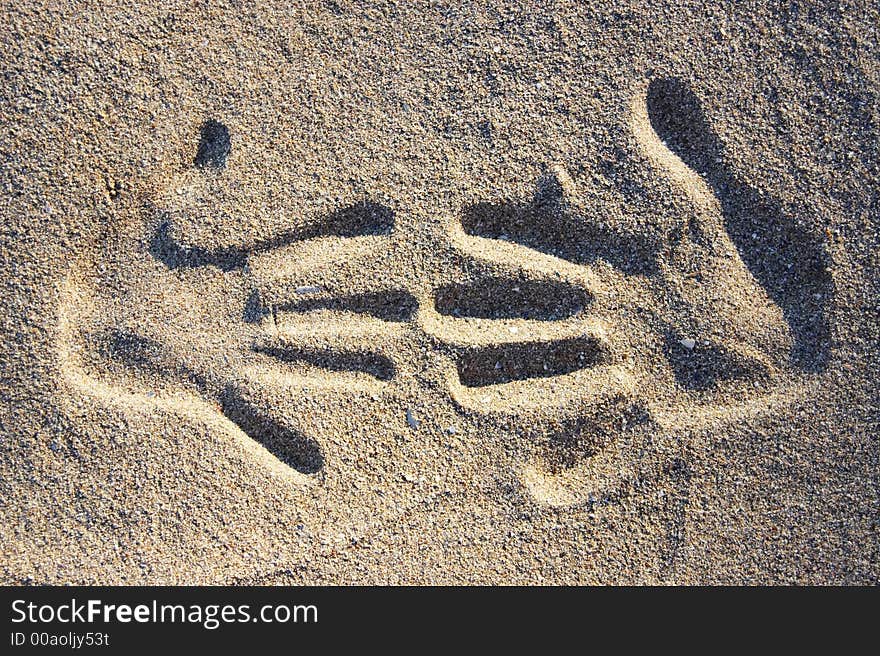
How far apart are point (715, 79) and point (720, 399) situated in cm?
75

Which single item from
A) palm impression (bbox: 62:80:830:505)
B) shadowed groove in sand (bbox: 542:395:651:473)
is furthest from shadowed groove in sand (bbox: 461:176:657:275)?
shadowed groove in sand (bbox: 542:395:651:473)

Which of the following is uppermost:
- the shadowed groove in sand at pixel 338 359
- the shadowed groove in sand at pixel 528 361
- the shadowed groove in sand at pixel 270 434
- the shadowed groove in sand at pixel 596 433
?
the shadowed groove in sand at pixel 338 359

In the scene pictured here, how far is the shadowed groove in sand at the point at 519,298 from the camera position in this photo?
1.64 meters

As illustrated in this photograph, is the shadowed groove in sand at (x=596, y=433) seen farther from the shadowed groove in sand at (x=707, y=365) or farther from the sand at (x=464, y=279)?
the shadowed groove in sand at (x=707, y=365)

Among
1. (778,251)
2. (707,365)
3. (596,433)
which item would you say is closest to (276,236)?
(596,433)

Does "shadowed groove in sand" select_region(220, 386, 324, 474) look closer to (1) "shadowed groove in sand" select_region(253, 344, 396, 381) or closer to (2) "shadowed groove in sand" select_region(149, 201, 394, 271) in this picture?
Answer: (1) "shadowed groove in sand" select_region(253, 344, 396, 381)

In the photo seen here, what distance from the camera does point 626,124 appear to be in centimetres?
164

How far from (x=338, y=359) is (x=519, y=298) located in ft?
1.46

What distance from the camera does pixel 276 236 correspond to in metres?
1.65

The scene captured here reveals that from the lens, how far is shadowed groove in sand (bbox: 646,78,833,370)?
1.64 m

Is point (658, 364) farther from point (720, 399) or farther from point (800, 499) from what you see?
point (800, 499)

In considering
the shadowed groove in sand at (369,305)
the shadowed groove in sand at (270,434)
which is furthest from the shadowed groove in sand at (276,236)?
the shadowed groove in sand at (270,434)

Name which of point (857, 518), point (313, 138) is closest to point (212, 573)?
point (313, 138)

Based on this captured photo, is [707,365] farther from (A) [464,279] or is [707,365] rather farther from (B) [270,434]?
(B) [270,434]
